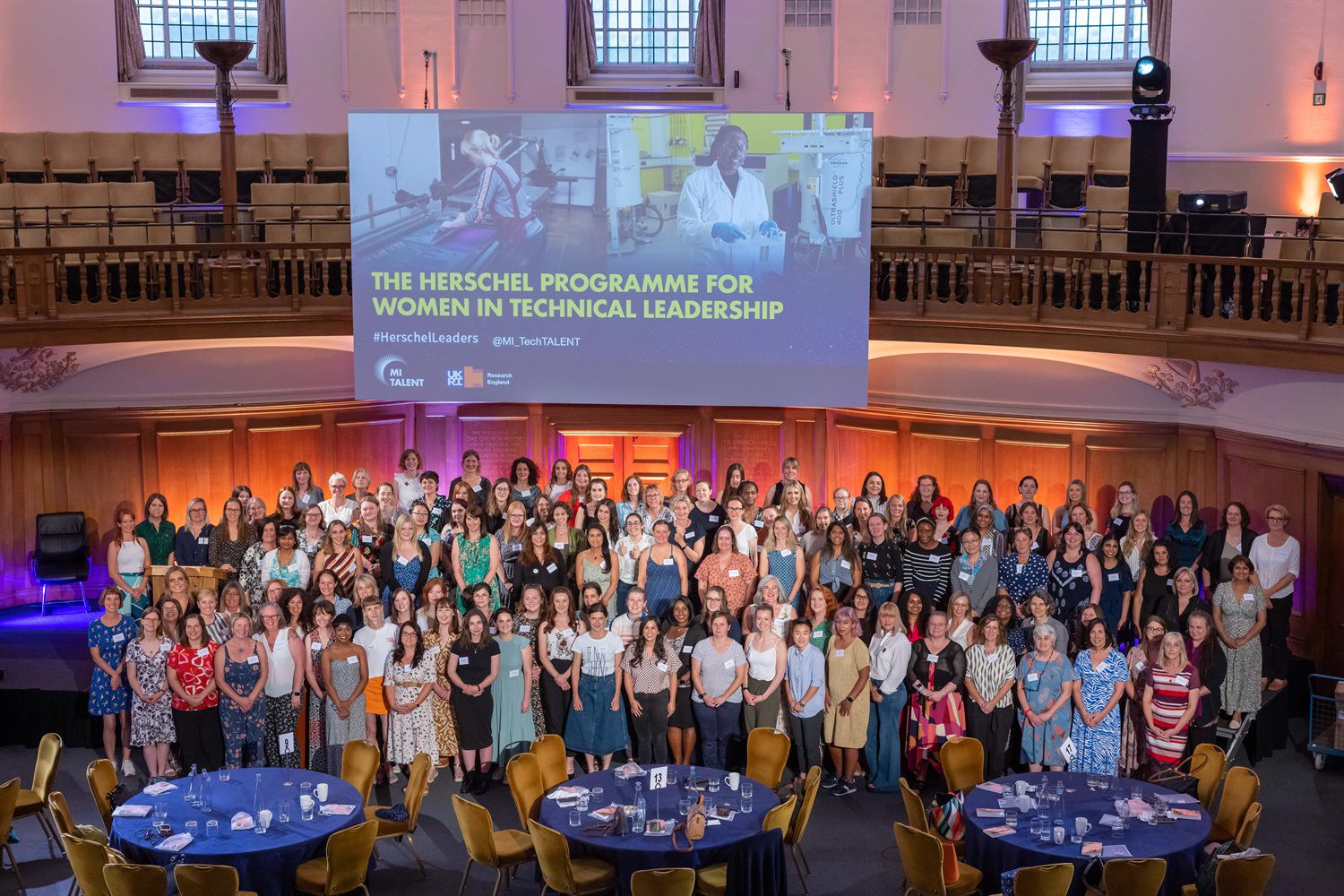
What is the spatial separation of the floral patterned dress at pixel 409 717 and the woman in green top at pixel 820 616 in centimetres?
259

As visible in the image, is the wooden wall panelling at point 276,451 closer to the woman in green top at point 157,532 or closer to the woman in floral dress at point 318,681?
the woman in green top at point 157,532

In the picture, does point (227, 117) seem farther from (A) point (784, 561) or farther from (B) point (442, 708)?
(A) point (784, 561)

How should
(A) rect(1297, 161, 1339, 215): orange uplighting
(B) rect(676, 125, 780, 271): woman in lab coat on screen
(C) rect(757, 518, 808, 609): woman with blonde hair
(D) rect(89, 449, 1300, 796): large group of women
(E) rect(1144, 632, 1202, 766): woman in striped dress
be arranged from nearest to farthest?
(E) rect(1144, 632, 1202, 766): woman in striped dress, (D) rect(89, 449, 1300, 796): large group of women, (C) rect(757, 518, 808, 609): woman with blonde hair, (B) rect(676, 125, 780, 271): woman in lab coat on screen, (A) rect(1297, 161, 1339, 215): orange uplighting

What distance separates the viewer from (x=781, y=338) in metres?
13.1

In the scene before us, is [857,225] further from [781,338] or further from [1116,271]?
[1116,271]

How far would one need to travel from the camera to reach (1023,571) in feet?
37.9

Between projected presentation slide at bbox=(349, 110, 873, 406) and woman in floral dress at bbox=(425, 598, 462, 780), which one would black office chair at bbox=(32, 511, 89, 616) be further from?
woman in floral dress at bbox=(425, 598, 462, 780)

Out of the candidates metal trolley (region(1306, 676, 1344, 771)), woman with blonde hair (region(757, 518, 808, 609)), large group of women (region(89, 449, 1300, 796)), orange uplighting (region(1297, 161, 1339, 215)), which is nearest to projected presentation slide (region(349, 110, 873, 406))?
large group of women (region(89, 449, 1300, 796))

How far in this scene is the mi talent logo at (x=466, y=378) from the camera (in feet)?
43.9

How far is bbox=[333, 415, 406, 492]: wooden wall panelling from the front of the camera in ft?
54.1

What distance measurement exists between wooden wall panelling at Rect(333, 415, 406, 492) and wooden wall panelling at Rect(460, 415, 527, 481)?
511mm

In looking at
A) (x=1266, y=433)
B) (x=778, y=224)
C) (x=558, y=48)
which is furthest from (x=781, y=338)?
(x=558, y=48)

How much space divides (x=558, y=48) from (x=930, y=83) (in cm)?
419

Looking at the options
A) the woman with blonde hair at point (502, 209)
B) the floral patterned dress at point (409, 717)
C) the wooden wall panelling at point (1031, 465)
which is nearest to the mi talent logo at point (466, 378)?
the woman with blonde hair at point (502, 209)
